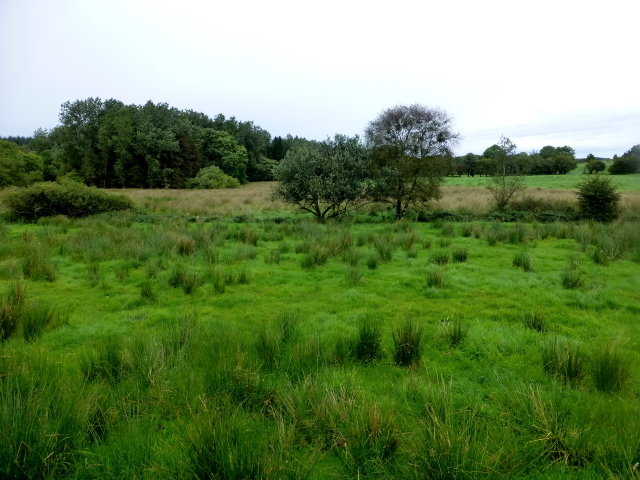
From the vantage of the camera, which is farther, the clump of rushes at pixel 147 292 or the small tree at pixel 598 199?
the small tree at pixel 598 199

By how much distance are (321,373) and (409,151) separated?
1661 cm

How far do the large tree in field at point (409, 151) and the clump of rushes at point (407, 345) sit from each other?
568 inches

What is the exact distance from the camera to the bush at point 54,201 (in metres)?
18.0

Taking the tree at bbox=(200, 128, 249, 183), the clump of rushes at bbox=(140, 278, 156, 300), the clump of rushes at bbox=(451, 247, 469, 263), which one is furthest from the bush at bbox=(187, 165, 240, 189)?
the clump of rushes at bbox=(140, 278, 156, 300)

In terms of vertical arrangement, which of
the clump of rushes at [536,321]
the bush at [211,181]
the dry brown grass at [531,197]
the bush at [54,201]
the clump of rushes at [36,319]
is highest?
the bush at [211,181]

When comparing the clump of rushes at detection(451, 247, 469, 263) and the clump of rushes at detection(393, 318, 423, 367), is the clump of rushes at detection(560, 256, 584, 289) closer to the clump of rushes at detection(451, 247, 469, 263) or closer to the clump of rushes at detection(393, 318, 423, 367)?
the clump of rushes at detection(451, 247, 469, 263)

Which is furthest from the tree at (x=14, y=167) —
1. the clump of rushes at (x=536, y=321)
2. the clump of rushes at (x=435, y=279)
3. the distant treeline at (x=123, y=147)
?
the clump of rushes at (x=536, y=321)

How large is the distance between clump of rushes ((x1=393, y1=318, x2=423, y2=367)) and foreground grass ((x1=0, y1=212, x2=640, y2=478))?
0.02m

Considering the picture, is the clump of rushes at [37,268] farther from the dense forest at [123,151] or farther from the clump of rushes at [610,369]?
the dense forest at [123,151]

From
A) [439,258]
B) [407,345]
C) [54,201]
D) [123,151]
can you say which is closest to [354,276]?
[439,258]

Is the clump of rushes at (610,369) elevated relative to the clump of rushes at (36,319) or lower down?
lower down

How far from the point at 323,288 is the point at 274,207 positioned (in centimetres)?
1800

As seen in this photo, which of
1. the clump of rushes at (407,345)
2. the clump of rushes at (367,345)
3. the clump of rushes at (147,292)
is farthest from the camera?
the clump of rushes at (147,292)

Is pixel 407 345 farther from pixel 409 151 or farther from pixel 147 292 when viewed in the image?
pixel 409 151
